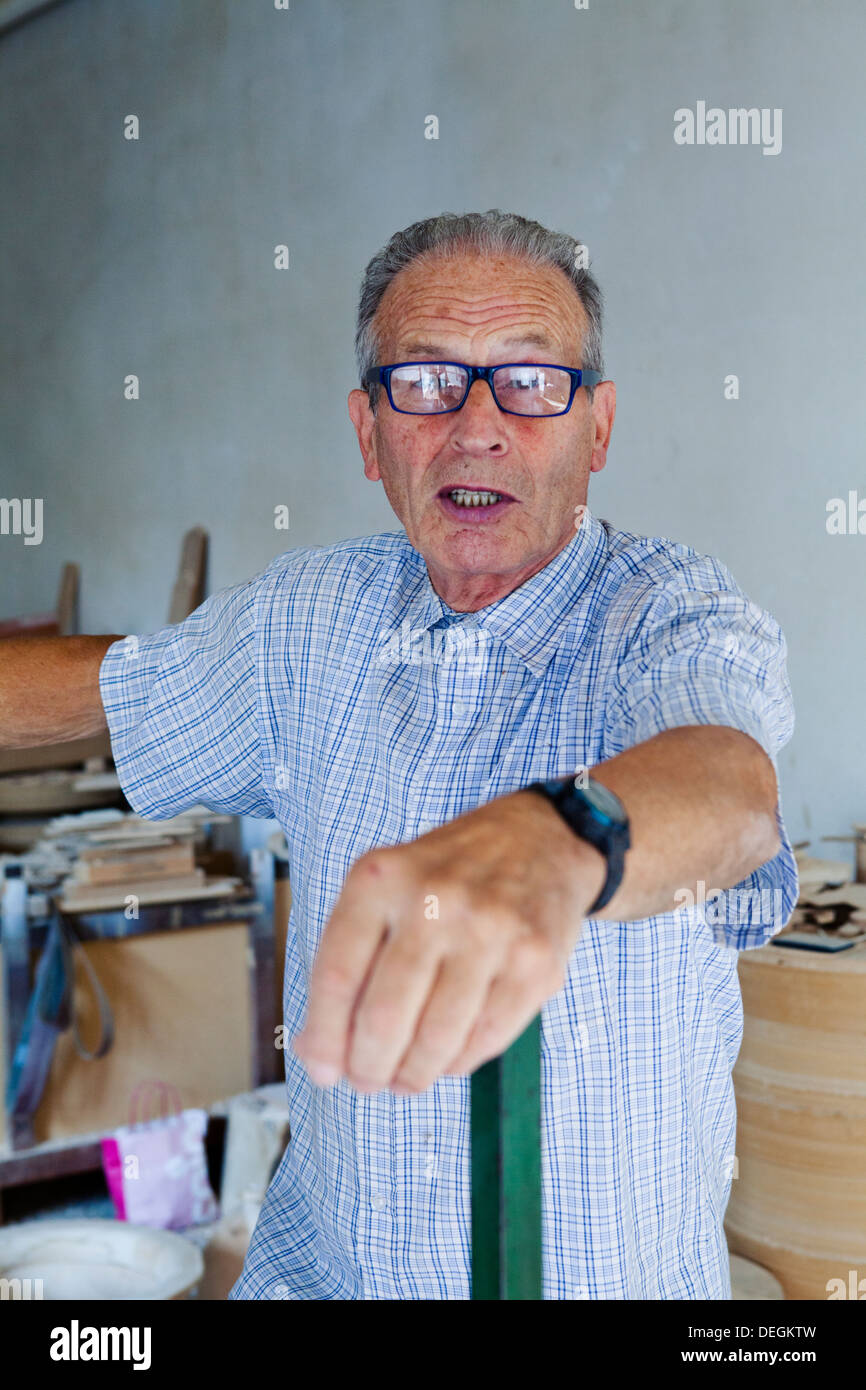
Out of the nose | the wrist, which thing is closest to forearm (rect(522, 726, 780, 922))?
the wrist

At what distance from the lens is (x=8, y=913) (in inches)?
109

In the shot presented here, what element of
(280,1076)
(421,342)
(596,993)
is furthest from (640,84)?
(280,1076)

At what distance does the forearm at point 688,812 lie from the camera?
684 millimetres

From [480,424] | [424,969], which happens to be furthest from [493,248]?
[424,969]

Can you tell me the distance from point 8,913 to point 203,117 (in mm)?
2758

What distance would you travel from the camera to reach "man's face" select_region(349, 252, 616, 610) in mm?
1323

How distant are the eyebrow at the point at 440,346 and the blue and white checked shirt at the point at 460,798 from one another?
0.20 m

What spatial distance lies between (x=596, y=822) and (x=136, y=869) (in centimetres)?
253

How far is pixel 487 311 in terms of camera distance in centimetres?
134
